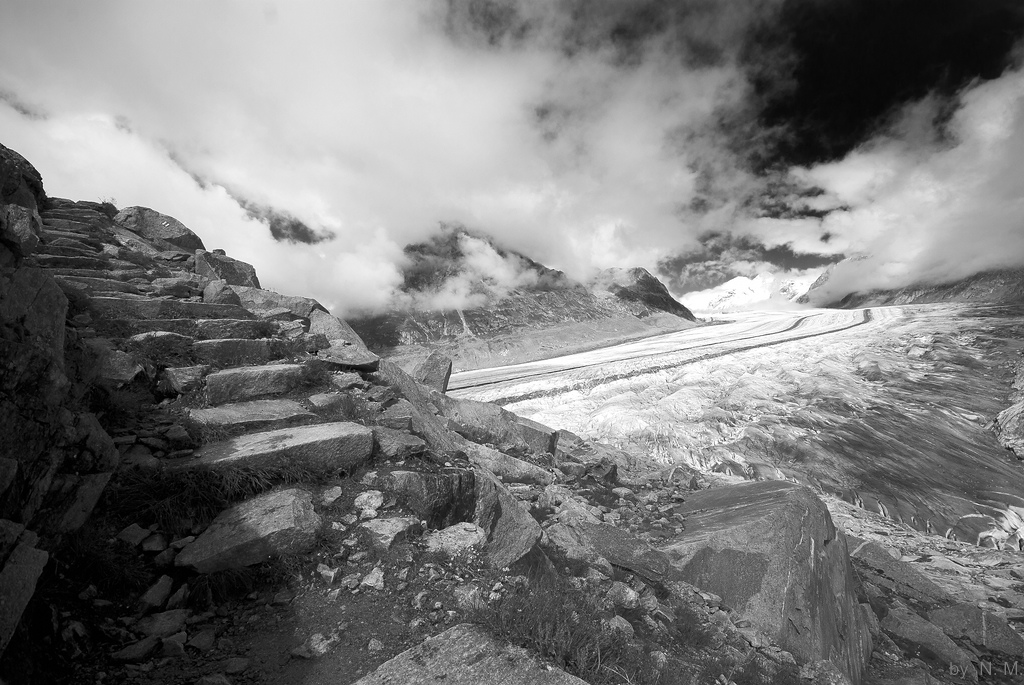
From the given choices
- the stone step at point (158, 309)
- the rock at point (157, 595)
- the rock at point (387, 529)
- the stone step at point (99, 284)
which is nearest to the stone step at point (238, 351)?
the stone step at point (158, 309)

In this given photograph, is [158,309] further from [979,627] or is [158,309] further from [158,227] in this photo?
[979,627]

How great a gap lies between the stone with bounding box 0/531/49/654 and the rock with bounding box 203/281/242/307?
846 centimetres

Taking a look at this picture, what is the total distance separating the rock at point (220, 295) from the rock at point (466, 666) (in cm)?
941

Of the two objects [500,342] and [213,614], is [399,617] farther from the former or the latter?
[500,342]

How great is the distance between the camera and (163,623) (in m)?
3.19

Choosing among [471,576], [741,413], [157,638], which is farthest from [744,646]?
[741,413]

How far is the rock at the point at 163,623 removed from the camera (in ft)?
10.2

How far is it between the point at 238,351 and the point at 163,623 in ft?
17.7

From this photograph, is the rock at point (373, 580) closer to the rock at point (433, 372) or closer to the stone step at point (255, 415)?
the stone step at point (255, 415)

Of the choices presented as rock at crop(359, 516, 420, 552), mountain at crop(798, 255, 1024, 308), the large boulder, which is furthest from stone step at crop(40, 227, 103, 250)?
mountain at crop(798, 255, 1024, 308)

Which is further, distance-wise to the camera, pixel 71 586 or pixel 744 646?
pixel 744 646

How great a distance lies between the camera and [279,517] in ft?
13.6

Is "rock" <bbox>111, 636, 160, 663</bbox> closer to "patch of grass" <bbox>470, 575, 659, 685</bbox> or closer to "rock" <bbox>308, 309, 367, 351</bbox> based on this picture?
"patch of grass" <bbox>470, 575, 659, 685</bbox>

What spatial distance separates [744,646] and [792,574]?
151 centimetres
